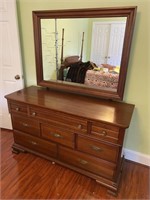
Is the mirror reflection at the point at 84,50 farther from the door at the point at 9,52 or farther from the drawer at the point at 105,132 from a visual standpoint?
the drawer at the point at 105,132

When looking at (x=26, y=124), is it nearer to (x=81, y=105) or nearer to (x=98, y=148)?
(x=81, y=105)

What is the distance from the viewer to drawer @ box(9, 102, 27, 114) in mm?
1829

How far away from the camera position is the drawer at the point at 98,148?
149 cm

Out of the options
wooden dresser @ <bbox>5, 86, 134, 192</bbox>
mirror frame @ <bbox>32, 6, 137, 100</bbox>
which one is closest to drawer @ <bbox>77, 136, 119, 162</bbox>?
wooden dresser @ <bbox>5, 86, 134, 192</bbox>

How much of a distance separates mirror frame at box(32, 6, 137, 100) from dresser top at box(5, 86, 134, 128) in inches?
3.2

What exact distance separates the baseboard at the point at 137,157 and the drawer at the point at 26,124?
1.19 meters

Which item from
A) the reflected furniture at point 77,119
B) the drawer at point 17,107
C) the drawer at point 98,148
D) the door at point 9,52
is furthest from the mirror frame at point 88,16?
the drawer at point 98,148

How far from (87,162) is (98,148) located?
252 mm

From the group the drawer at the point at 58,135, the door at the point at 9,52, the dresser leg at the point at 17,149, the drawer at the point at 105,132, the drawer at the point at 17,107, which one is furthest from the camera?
the dresser leg at the point at 17,149

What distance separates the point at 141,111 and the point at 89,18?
1.18 metres

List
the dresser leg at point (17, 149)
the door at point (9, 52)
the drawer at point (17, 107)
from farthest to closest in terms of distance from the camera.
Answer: the dresser leg at point (17, 149) < the door at point (9, 52) < the drawer at point (17, 107)

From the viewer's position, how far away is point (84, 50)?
179 cm

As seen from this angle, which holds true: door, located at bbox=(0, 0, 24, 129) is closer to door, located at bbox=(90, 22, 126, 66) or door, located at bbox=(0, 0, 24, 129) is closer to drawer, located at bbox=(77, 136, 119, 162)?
door, located at bbox=(90, 22, 126, 66)

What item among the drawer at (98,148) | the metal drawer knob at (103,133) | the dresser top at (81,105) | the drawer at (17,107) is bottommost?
the drawer at (98,148)
